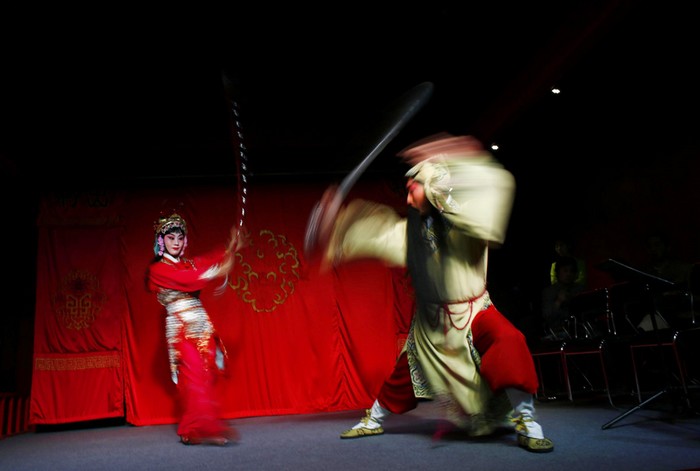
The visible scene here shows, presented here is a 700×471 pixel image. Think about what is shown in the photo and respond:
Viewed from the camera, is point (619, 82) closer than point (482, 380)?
No

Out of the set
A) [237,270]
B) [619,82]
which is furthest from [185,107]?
[619,82]

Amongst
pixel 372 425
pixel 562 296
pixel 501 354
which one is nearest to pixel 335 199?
pixel 501 354

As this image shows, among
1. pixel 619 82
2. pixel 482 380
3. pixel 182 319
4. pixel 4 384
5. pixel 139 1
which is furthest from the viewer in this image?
pixel 4 384

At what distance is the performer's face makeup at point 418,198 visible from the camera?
292 cm

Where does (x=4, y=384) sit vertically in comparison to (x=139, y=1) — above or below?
below

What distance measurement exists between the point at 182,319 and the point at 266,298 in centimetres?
155

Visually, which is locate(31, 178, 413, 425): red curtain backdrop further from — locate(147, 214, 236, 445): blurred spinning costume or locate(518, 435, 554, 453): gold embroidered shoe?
locate(518, 435, 554, 453): gold embroidered shoe

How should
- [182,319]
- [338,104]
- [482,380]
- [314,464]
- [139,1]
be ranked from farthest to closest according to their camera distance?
[338,104] → [182,319] → [139,1] → [482,380] → [314,464]

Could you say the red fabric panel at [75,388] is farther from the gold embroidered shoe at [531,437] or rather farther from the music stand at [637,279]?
the music stand at [637,279]

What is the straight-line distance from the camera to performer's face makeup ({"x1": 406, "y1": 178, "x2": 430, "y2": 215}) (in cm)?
292

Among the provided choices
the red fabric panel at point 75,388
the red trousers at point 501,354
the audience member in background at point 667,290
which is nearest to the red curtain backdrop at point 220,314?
the red fabric panel at point 75,388

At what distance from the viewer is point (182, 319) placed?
392 cm

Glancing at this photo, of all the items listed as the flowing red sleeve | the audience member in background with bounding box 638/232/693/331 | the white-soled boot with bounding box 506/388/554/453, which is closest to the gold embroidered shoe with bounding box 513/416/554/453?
the white-soled boot with bounding box 506/388/554/453

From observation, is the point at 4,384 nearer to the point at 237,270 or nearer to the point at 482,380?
the point at 237,270
